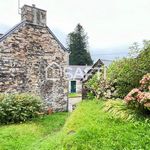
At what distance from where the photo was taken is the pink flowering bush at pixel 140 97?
6.78 metres

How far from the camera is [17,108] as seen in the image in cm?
1371

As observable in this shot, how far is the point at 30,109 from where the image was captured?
46.2 feet

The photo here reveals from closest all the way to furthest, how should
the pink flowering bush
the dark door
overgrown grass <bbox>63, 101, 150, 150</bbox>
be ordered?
overgrown grass <bbox>63, 101, 150, 150</bbox> < the pink flowering bush < the dark door

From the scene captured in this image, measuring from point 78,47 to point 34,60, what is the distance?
1640 inches

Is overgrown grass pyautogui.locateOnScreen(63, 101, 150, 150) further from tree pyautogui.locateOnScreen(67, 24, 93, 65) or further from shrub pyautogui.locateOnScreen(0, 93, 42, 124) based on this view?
tree pyautogui.locateOnScreen(67, 24, 93, 65)

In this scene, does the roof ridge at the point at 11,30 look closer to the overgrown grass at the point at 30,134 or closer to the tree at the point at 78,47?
the overgrown grass at the point at 30,134

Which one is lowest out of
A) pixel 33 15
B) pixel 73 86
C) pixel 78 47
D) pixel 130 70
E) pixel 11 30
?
pixel 73 86

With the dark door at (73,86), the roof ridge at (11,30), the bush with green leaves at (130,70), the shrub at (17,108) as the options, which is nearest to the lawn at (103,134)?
the bush with green leaves at (130,70)

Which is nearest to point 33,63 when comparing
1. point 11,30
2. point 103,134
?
point 11,30

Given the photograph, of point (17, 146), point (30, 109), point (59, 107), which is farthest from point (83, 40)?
point (17, 146)

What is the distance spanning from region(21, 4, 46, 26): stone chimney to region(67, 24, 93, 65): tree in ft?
126

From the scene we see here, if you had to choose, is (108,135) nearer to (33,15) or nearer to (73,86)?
(33,15)

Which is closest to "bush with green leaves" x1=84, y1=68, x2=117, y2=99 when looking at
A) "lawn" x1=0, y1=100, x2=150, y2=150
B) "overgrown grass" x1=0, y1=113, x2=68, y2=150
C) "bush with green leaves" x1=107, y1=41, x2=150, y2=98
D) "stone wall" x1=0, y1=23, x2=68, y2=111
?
"bush with green leaves" x1=107, y1=41, x2=150, y2=98

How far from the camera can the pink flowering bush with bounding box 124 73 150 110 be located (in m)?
6.78
